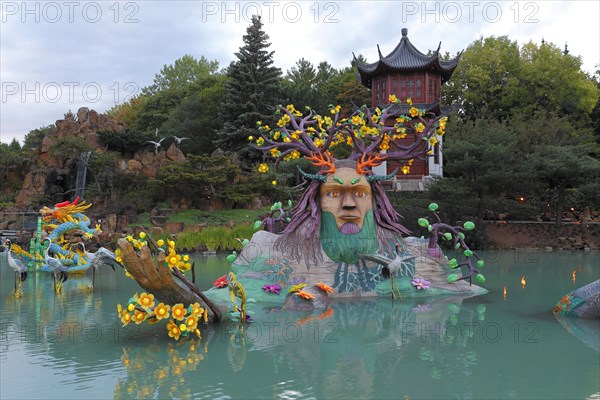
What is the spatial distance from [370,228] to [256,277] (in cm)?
187

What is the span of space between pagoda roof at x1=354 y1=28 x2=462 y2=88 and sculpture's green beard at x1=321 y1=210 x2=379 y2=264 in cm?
1564

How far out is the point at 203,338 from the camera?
6176 millimetres

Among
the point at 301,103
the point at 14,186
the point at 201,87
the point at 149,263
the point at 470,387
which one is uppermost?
the point at 201,87

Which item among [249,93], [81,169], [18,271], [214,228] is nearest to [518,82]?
[249,93]

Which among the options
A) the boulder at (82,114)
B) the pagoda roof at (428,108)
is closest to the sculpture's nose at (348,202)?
the pagoda roof at (428,108)

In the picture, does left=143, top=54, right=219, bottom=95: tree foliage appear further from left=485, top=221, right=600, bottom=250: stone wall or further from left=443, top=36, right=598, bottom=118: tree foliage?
left=485, top=221, right=600, bottom=250: stone wall

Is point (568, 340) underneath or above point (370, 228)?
underneath

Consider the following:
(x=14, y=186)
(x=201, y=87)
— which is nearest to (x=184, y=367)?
(x=14, y=186)

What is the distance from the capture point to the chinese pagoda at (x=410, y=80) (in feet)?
76.8

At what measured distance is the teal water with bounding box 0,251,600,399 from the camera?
4.60 metres

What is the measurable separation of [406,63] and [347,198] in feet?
54.6

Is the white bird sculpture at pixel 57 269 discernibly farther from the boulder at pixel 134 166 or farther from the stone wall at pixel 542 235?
the stone wall at pixel 542 235

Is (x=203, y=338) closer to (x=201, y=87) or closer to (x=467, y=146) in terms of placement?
(x=467, y=146)

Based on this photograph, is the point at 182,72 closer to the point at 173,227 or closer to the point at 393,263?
the point at 173,227
